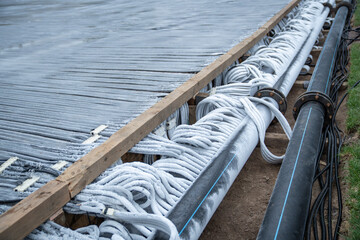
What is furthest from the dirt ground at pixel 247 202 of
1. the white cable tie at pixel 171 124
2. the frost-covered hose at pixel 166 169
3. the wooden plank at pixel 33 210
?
the wooden plank at pixel 33 210

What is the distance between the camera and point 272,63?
11.3 ft

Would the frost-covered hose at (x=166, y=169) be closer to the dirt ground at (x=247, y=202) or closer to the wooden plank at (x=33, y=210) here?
the wooden plank at (x=33, y=210)

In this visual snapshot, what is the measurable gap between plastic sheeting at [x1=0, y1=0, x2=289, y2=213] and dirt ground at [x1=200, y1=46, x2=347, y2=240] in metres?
0.86

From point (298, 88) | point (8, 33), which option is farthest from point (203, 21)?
point (8, 33)

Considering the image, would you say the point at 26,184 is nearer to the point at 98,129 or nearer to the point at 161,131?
the point at 98,129

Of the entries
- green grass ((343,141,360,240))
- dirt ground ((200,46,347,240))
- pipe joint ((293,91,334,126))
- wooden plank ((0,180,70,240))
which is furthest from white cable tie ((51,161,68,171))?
pipe joint ((293,91,334,126))

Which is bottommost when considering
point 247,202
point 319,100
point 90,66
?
point 247,202

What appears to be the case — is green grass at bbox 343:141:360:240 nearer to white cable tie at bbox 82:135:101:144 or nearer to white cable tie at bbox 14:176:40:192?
white cable tie at bbox 82:135:101:144

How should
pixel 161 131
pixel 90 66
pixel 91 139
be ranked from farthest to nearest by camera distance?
1. pixel 90 66
2. pixel 161 131
3. pixel 91 139

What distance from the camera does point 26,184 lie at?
1741 millimetres

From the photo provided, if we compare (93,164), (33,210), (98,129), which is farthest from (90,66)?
(33,210)

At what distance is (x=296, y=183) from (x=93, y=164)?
99cm

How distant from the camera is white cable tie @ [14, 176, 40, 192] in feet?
5.62

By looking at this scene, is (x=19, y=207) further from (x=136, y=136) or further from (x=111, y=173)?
(x=136, y=136)
